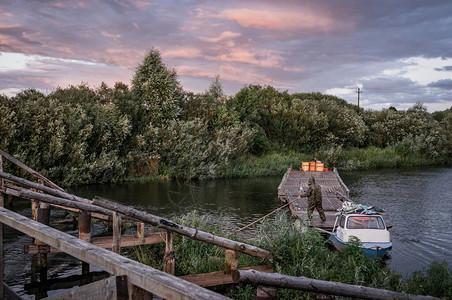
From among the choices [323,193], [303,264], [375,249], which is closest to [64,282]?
[303,264]

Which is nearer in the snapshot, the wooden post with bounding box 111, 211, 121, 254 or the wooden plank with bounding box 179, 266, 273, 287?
the wooden post with bounding box 111, 211, 121, 254

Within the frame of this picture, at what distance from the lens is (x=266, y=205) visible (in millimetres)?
32094

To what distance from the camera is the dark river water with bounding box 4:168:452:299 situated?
1712cm

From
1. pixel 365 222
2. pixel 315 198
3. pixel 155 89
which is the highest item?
pixel 155 89

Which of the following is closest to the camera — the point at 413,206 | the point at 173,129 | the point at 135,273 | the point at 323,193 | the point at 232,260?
the point at 135,273

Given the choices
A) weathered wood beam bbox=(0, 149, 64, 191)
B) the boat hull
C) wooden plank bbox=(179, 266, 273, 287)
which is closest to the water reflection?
the boat hull

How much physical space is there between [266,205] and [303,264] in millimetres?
19768

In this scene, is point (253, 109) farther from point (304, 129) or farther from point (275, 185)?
point (275, 185)

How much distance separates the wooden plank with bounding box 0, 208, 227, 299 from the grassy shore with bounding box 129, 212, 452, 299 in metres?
7.07

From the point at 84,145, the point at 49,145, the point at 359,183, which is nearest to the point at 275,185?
the point at 359,183

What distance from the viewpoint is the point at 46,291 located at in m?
13.7

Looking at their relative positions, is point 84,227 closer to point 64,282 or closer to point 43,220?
point 64,282

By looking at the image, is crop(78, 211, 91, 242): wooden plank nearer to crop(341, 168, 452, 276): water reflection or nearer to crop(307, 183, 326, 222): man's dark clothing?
crop(341, 168, 452, 276): water reflection

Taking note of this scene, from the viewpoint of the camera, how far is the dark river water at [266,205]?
17125 millimetres
